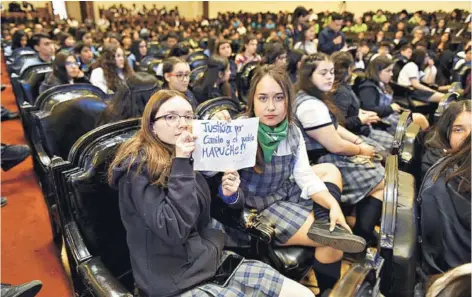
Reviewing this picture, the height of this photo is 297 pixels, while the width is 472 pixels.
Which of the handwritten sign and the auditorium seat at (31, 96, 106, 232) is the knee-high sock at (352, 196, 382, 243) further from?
the auditorium seat at (31, 96, 106, 232)

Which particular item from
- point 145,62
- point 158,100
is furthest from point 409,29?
point 158,100

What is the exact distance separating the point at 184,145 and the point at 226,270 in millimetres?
427

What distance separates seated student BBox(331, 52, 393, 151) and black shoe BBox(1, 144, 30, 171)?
2.19m

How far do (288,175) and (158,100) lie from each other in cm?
67

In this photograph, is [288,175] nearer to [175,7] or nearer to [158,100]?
[158,100]

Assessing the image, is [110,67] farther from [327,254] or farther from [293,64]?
[327,254]

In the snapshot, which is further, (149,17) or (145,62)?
(149,17)

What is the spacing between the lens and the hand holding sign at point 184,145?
1056 millimetres

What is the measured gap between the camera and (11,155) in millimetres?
2691

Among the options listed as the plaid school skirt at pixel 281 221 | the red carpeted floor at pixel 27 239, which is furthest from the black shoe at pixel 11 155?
the plaid school skirt at pixel 281 221

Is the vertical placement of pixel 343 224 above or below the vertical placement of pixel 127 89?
below

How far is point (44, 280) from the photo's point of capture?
1.84 meters

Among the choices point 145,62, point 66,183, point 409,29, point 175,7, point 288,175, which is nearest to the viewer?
point 66,183

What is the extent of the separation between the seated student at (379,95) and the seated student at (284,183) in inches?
60.0
